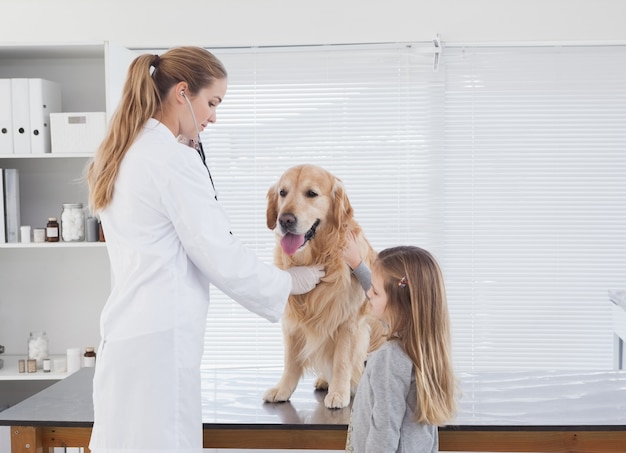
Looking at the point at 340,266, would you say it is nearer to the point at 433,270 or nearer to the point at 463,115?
the point at 433,270

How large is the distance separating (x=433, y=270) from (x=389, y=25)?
223 centimetres

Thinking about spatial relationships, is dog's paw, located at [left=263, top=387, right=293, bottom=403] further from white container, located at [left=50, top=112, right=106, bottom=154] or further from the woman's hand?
white container, located at [left=50, top=112, right=106, bottom=154]

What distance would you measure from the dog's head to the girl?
0.24 meters

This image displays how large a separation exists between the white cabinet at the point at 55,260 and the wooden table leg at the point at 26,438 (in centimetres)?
200

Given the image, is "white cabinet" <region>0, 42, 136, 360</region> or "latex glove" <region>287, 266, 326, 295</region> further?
"white cabinet" <region>0, 42, 136, 360</region>

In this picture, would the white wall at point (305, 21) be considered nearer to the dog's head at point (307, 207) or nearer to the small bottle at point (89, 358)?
the small bottle at point (89, 358)

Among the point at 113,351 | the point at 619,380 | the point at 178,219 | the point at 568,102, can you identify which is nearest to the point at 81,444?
the point at 113,351

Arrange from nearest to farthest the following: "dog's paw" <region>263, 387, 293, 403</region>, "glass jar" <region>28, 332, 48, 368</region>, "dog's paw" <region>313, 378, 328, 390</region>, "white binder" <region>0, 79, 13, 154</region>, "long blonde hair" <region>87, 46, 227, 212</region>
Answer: "long blonde hair" <region>87, 46, 227, 212</region>
"dog's paw" <region>263, 387, 293, 403</region>
"dog's paw" <region>313, 378, 328, 390</region>
"white binder" <region>0, 79, 13, 154</region>
"glass jar" <region>28, 332, 48, 368</region>

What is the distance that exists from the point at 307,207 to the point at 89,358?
6.57 ft

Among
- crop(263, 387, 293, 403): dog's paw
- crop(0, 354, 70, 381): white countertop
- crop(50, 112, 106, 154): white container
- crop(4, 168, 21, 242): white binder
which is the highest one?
crop(50, 112, 106, 154): white container

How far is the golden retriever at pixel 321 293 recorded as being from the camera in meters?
1.92

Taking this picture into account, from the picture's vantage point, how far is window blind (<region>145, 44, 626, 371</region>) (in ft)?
12.6

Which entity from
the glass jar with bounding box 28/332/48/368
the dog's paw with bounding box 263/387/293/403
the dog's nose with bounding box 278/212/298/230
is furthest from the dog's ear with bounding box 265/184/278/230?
the glass jar with bounding box 28/332/48/368

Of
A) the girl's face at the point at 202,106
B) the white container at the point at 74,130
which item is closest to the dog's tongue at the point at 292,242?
the girl's face at the point at 202,106
